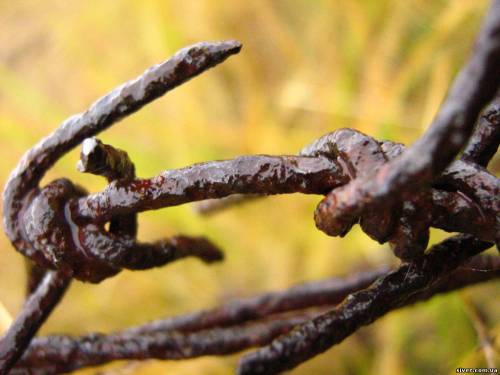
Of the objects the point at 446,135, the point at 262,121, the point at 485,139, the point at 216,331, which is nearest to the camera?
the point at 446,135

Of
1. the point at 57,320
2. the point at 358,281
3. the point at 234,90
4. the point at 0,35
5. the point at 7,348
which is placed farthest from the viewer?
the point at 0,35

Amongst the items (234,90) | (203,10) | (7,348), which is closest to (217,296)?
(234,90)

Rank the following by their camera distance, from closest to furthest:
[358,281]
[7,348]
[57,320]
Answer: [7,348] → [358,281] → [57,320]

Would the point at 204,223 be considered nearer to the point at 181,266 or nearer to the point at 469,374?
the point at 181,266

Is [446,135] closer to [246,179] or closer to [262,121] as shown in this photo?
[246,179]

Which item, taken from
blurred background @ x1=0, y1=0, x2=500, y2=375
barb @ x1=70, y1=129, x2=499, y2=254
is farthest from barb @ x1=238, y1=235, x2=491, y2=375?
blurred background @ x1=0, y1=0, x2=500, y2=375

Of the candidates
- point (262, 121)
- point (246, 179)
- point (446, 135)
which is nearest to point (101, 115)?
point (246, 179)

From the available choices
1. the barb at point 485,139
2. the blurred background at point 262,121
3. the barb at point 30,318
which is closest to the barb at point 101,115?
the barb at point 30,318
